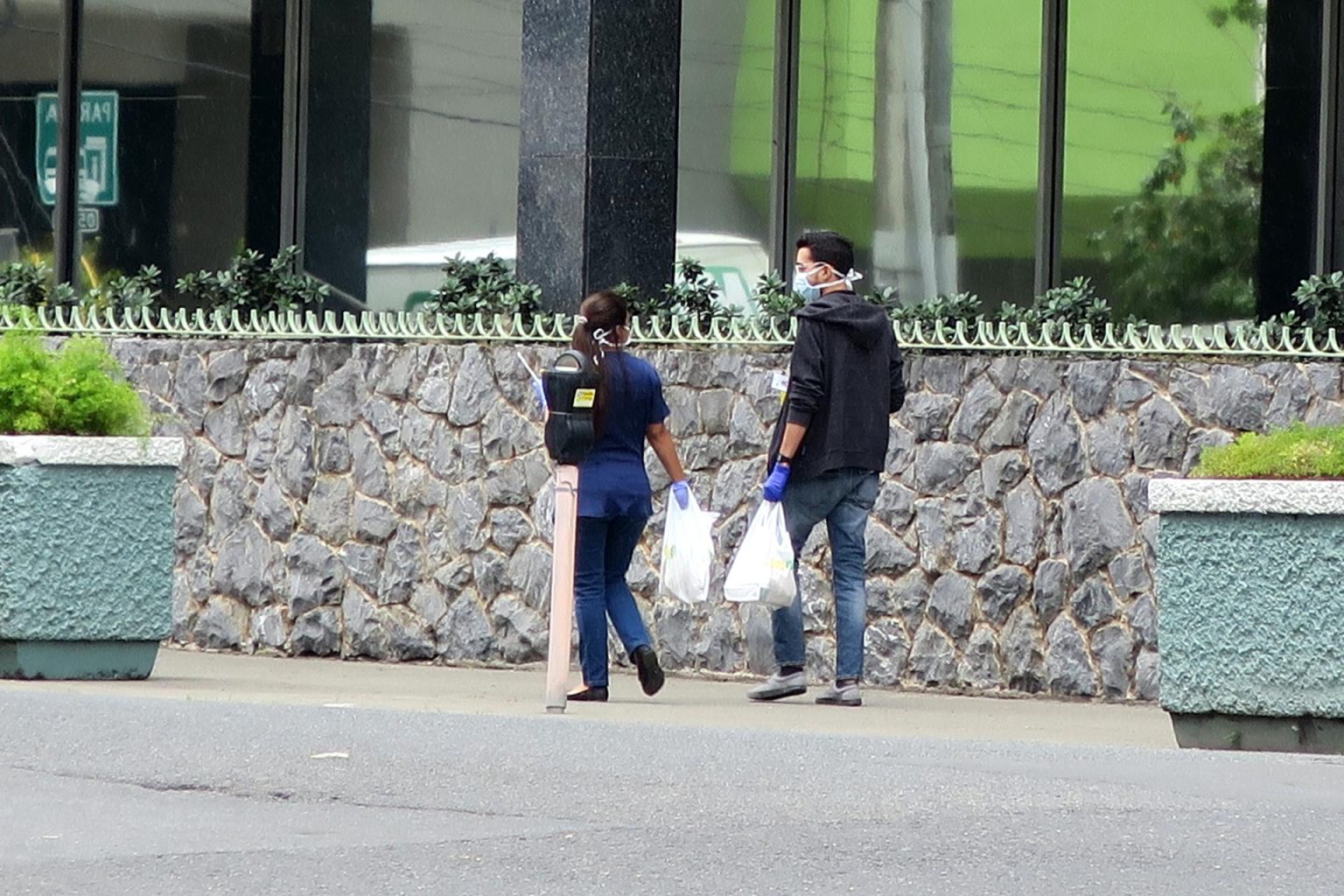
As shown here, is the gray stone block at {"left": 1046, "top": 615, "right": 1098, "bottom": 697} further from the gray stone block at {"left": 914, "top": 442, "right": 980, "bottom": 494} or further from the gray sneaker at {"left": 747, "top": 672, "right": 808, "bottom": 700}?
the gray sneaker at {"left": 747, "top": 672, "right": 808, "bottom": 700}

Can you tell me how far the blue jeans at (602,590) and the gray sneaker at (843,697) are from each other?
2.83 ft

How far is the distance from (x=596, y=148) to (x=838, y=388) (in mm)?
3399

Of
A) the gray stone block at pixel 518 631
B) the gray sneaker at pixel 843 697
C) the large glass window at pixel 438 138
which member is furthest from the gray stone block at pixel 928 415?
the large glass window at pixel 438 138

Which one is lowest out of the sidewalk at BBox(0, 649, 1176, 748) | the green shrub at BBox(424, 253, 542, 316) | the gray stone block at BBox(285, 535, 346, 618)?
the sidewalk at BBox(0, 649, 1176, 748)

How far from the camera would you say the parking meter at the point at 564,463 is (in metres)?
11.0

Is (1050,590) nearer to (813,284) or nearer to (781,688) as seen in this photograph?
(781,688)

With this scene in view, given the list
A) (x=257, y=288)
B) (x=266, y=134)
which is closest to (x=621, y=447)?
(x=257, y=288)

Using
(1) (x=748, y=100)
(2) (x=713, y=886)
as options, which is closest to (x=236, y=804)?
(2) (x=713, y=886)

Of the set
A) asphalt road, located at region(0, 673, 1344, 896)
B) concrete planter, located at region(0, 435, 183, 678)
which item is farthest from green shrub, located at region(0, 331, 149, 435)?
asphalt road, located at region(0, 673, 1344, 896)

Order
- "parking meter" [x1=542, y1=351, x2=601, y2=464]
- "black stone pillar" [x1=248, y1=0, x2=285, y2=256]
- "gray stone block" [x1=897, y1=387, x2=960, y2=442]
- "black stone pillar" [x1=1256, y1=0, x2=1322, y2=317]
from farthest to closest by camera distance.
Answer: "black stone pillar" [x1=248, y1=0, x2=285, y2=256], "black stone pillar" [x1=1256, y1=0, x2=1322, y2=317], "gray stone block" [x1=897, y1=387, x2=960, y2=442], "parking meter" [x1=542, y1=351, x2=601, y2=464]

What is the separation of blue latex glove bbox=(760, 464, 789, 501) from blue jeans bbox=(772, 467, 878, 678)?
0.22 meters

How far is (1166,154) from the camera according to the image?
16.9 meters

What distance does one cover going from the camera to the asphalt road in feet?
23.5

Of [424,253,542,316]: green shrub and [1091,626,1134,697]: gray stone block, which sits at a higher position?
[424,253,542,316]: green shrub
